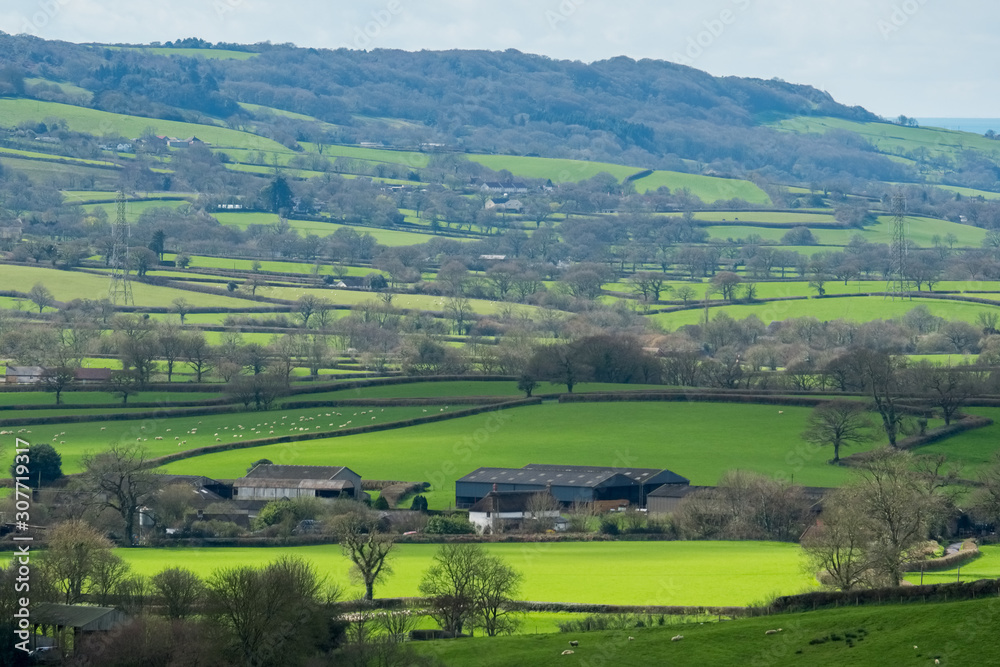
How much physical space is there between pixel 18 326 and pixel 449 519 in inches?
2468

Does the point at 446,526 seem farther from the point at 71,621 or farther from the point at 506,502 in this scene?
the point at 71,621

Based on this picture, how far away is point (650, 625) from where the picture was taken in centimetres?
4272

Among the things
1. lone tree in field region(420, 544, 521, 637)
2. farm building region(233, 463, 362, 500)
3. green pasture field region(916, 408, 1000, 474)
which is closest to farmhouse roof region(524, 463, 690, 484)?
farm building region(233, 463, 362, 500)

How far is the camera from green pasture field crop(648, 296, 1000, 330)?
137 m

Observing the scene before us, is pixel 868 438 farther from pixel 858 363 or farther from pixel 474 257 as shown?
pixel 474 257

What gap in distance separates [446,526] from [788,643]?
30.8 meters

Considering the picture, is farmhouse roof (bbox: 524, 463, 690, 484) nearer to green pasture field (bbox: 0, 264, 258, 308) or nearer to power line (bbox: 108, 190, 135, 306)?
green pasture field (bbox: 0, 264, 258, 308)

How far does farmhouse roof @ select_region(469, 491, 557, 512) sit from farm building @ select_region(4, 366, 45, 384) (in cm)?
4087

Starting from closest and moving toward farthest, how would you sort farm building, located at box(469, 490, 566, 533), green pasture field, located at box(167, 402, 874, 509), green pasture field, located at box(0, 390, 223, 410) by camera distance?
1. farm building, located at box(469, 490, 566, 533)
2. green pasture field, located at box(167, 402, 874, 509)
3. green pasture field, located at box(0, 390, 223, 410)

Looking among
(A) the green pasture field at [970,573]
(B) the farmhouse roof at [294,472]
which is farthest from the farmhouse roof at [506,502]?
(A) the green pasture field at [970,573]

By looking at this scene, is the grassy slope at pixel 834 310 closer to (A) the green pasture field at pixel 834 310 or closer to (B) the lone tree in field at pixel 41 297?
(A) the green pasture field at pixel 834 310

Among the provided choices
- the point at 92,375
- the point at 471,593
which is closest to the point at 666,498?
the point at 471,593

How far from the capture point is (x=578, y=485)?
73.2m

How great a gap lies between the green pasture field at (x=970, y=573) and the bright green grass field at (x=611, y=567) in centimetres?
353
